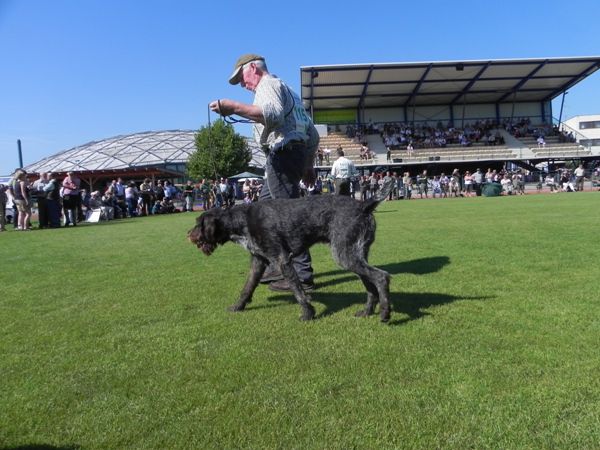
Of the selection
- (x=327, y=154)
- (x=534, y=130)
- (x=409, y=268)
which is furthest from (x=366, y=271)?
(x=534, y=130)

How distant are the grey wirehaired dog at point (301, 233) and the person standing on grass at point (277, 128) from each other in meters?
0.60

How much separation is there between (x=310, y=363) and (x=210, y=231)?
6.43 feet

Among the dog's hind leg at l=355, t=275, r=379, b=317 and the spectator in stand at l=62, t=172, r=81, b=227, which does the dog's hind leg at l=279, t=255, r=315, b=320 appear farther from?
the spectator in stand at l=62, t=172, r=81, b=227

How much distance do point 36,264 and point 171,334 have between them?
Result: 5.24 metres

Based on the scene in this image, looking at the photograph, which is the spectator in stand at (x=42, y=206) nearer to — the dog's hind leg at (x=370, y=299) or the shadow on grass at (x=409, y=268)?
the shadow on grass at (x=409, y=268)

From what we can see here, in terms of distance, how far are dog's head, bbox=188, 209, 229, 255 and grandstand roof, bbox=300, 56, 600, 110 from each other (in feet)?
136

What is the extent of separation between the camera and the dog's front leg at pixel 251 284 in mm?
4688

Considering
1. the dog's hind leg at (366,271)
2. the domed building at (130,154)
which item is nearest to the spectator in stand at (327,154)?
the domed building at (130,154)

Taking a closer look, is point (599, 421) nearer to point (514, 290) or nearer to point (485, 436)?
point (485, 436)

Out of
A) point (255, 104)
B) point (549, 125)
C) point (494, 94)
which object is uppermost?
point (494, 94)

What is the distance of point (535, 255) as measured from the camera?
692 cm

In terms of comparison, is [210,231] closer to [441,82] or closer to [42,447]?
[42,447]

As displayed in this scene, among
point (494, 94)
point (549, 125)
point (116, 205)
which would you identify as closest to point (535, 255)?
point (116, 205)

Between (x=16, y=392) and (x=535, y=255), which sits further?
(x=535, y=255)
